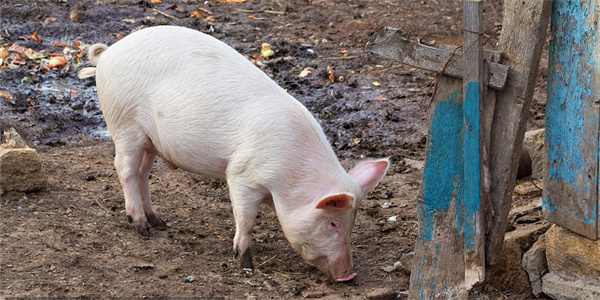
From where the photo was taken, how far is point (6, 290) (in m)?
3.60

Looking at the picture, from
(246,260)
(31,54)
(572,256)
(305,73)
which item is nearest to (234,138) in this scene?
(246,260)

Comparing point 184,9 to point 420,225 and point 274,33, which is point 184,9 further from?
point 420,225

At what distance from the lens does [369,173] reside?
4.27 m

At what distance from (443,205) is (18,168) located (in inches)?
126

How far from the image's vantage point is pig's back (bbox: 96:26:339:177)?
4.16 m

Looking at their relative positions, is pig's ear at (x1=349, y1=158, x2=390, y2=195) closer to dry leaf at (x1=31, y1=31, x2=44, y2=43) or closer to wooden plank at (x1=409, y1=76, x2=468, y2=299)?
wooden plank at (x1=409, y1=76, x2=468, y2=299)

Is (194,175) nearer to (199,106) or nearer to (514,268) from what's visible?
(199,106)

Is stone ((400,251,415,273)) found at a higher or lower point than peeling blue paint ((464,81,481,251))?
lower

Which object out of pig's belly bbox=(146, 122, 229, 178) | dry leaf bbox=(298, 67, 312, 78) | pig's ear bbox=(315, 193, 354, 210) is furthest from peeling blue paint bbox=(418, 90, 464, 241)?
dry leaf bbox=(298, 67, 312, 78)

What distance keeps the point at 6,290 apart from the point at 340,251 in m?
1.94

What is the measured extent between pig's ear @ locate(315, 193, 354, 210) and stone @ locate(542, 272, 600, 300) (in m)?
1.20

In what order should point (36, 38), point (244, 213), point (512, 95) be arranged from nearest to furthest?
point (512, 95), point (244, 213), point (36, 38)

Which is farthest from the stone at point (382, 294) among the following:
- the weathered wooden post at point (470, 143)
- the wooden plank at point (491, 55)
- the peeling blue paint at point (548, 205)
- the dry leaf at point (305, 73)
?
the dry leaf at point (305, 73)

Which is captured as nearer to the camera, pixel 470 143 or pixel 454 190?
pixel 470 143
